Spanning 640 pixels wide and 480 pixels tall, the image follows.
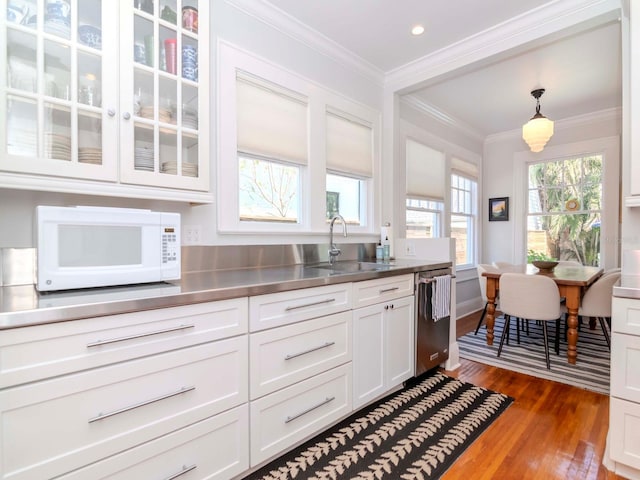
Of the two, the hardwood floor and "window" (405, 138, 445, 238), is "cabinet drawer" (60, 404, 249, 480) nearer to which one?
the hardwood floor

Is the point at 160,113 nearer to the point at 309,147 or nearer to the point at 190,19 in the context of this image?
the point at 190,19

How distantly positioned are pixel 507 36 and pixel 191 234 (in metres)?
2.69

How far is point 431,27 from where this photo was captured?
98.3 inches

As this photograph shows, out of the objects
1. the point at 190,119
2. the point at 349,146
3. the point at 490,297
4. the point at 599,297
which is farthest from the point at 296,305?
the point at 599,297

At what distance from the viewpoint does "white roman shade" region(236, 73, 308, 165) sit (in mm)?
2219

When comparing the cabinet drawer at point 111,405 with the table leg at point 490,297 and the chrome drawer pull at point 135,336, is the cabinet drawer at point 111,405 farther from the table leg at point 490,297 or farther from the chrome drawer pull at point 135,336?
the table leg at point 490,297

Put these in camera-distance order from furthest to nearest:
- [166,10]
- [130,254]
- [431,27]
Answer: [431,27] < [166,10] < [130,254]

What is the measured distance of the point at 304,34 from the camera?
99.3 inches

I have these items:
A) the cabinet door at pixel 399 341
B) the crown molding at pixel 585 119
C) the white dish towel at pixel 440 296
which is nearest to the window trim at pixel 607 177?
the crown molding at pixel 585 119

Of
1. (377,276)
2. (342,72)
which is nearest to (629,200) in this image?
(377,276)

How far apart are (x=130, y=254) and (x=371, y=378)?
60.7 inches

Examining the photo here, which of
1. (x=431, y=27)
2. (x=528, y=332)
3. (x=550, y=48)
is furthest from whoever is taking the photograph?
(x=528, y=332)

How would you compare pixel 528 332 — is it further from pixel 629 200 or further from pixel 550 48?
pixel 550 48

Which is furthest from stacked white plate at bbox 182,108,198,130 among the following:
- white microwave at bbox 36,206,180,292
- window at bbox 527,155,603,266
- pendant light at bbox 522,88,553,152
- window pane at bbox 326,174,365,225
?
window at bbox 527,155,603,266
